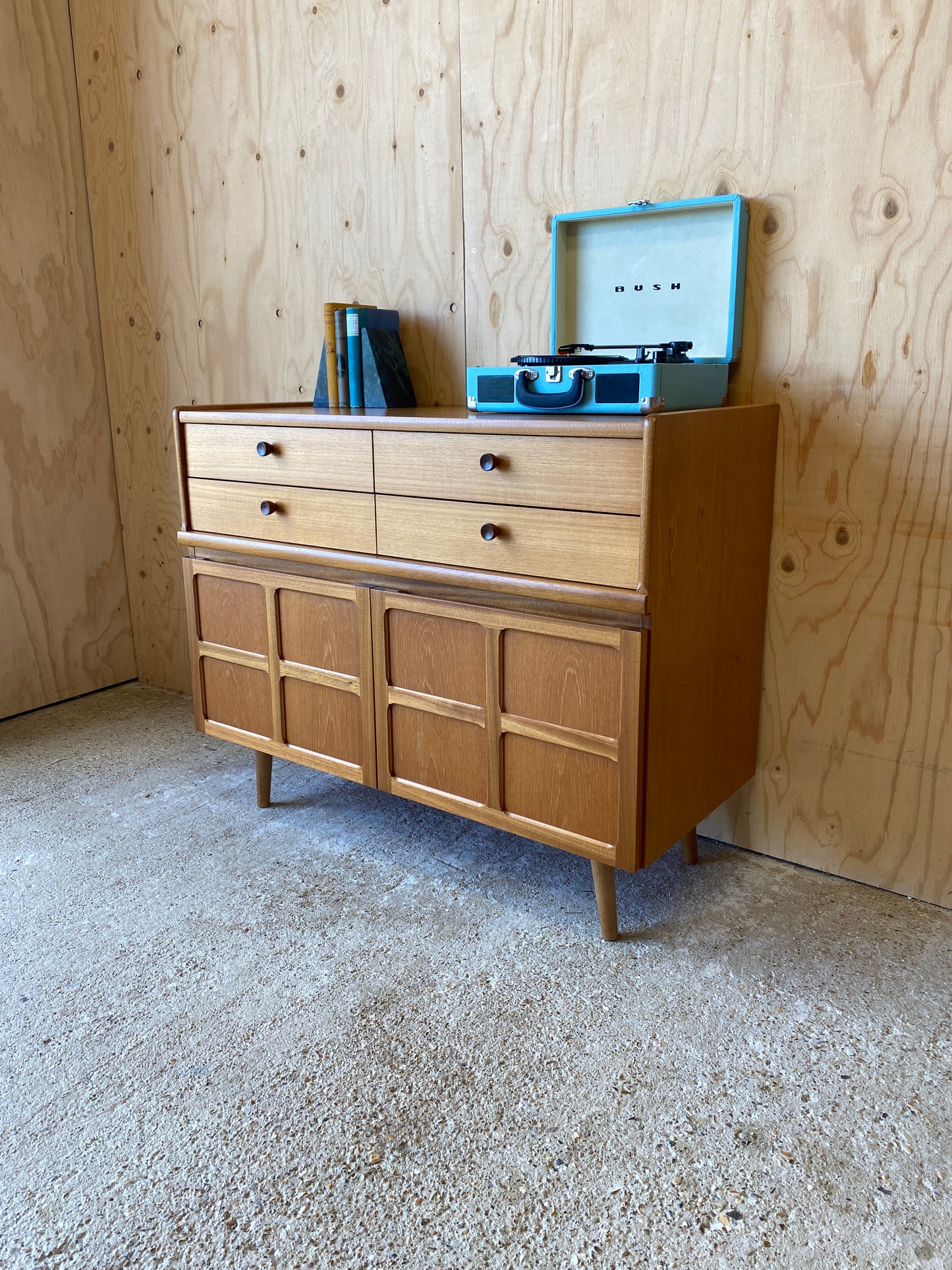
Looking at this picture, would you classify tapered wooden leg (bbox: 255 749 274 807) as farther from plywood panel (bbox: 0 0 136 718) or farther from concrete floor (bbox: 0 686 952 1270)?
plywood panel (bbox: 0 0 136 718)

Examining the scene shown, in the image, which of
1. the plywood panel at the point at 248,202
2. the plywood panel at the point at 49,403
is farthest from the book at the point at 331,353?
the plywood panel at the point at 49,403

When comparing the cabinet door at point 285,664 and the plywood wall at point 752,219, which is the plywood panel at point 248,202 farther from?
the cabinet door at point 285,664

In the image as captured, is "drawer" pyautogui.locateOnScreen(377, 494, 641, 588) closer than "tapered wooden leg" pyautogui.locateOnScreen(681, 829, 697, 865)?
Yes

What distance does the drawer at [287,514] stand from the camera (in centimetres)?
174

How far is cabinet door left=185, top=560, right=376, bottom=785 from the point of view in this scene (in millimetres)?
1825

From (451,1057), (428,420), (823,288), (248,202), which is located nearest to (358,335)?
(428,420)

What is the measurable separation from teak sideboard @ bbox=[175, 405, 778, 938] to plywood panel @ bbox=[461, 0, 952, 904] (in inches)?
4.3

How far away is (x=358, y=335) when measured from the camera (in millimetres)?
2018

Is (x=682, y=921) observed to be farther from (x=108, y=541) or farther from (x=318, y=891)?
(x=108, y=541)

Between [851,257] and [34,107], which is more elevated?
[34,107]

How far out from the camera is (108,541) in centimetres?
294

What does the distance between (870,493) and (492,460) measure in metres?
0.68

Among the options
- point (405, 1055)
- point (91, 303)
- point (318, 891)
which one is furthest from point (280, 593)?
point (91, 303)

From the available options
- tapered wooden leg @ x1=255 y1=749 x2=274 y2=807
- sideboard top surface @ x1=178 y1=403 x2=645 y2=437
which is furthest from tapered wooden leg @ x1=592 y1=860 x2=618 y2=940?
tapered wooden leg @ x1=255 y1=749 x2=274 y2=807
